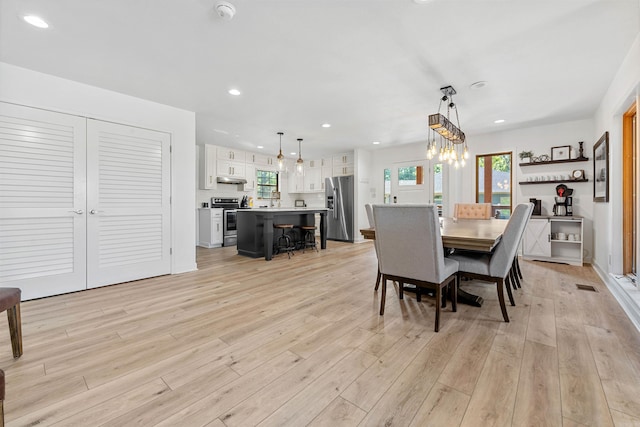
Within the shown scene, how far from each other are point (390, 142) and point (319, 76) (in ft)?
11.6

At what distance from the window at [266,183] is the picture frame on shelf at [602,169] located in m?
6.56

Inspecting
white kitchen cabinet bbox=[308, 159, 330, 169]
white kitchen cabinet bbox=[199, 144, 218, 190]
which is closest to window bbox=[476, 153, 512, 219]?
white kitchen cabinet bbox=[308, 159, 330, 169]

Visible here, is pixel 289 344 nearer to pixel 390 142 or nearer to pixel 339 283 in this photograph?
pixel 339 283

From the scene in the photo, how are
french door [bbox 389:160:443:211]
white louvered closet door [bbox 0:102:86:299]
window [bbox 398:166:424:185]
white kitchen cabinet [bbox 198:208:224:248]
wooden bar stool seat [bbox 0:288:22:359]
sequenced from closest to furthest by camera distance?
wooden bar stool seat [bbox 0:288:22:359] < white louvered closet door [bbox 0:102:86:299] < french door [bbox 389:160:443:211] < white kitchen cabinet [bbox 198:208:224:248] < window [bbox 398:166:424:185]

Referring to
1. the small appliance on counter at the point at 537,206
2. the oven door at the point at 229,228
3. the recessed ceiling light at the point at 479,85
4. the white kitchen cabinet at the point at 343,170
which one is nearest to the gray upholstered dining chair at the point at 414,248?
the recessed ceiling light at the point at 479,85

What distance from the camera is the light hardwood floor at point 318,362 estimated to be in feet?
4.15

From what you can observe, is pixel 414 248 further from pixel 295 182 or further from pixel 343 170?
pixel 295 182

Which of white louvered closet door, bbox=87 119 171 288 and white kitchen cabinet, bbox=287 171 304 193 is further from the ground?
white kitchen cabinet, bbox=287 171 304 193

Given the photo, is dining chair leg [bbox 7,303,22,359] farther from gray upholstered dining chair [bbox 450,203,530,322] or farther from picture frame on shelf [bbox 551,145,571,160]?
picture frame on shelf [bbox 551,145,571,160]

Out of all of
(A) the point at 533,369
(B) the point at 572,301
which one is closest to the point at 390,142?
(B) the point at 572,301

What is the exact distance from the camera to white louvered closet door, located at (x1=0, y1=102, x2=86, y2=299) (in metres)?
2.64

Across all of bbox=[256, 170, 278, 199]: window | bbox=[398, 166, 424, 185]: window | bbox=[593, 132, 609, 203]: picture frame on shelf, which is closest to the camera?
bbox=[593, 132, 609, 203]: picture frame on shelf

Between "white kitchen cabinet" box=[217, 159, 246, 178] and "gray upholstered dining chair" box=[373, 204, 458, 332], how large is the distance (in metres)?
5.08

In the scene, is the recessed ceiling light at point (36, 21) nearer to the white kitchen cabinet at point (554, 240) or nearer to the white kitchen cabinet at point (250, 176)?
the white kitchen cabinet at point (250, 176)
